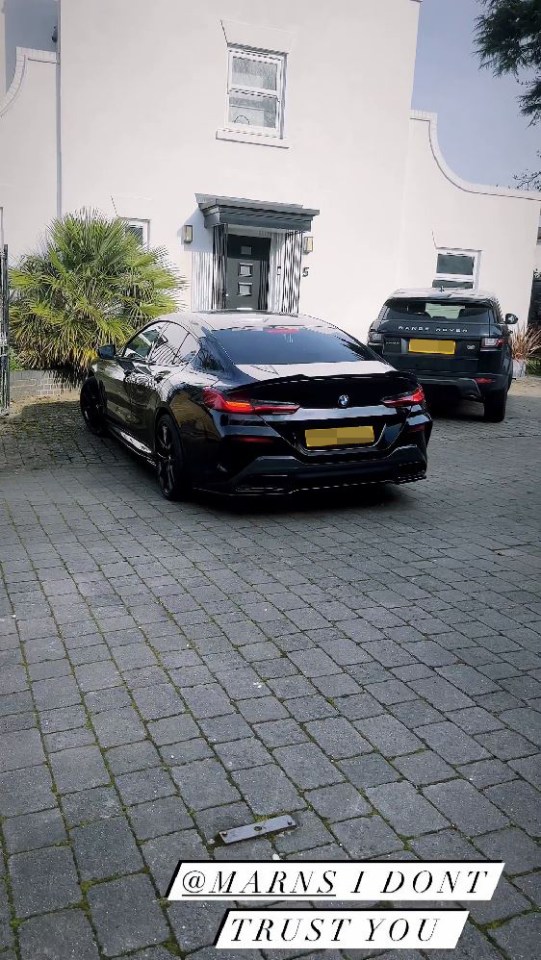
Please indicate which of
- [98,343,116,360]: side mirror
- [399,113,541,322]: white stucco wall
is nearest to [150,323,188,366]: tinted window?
[98,343,116,360]: side mirror

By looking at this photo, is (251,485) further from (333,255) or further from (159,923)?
(333,255)

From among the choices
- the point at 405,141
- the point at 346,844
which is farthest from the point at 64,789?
the point at 405,141

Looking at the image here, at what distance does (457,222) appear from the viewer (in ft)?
55.2

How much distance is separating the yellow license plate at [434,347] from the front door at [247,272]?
5450mm

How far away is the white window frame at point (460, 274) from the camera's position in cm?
1703

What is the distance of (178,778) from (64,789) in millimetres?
395

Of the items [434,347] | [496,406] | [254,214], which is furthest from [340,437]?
[254,214]

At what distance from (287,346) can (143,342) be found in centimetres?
192

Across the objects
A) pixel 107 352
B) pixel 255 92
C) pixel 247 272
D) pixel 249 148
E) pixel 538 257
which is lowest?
pixel 107 352

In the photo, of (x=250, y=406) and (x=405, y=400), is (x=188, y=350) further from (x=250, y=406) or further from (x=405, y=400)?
(x=405, y=400)

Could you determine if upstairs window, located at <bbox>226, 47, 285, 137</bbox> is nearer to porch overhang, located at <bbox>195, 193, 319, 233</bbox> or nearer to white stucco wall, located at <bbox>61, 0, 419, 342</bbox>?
white stucco wall, located at <bbox>61, 0, 419, 342</bbox>

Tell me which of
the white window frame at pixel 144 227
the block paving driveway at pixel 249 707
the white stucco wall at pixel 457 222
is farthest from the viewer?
the white stucco wall at pixel 457 222

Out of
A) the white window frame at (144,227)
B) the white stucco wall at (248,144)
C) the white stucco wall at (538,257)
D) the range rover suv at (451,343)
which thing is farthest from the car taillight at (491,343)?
the white stucco wall at (538,257)

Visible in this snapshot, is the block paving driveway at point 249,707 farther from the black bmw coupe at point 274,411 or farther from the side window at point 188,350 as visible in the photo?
the side window at point 188,350
